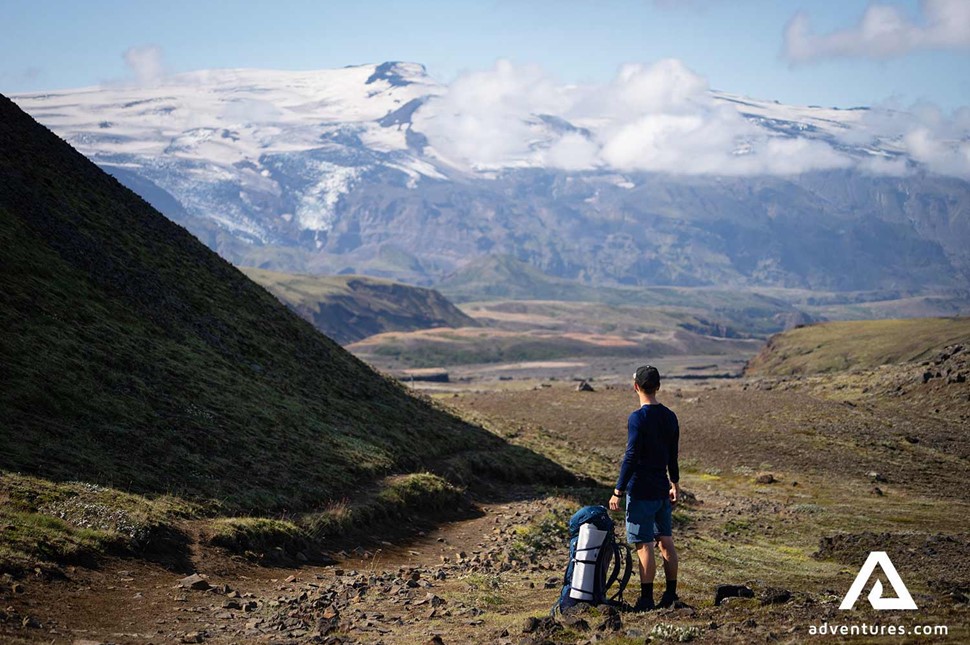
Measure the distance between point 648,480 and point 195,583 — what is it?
996 cm

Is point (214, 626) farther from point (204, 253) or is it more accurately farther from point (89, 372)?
point (204, 253)

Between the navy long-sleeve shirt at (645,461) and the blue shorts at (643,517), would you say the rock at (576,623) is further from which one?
the navy long-sleeve shirt at (645,461)

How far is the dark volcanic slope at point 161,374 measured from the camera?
28.0m

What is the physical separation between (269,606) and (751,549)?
18.5 meters

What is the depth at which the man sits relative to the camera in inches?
653

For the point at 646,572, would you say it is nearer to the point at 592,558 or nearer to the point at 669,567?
the point at 669,567

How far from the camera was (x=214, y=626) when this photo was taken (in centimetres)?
1734

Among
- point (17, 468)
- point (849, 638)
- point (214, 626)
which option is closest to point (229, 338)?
point (17, 468)

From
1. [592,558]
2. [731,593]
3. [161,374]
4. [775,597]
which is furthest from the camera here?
[161,374]

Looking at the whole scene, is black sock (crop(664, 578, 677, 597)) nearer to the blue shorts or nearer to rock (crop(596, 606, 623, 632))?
the blue shorts

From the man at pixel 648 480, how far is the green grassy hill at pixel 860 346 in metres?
125

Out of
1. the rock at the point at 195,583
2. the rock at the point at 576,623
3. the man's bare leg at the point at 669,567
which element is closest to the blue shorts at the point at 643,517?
the man's bare leg at the point at 669,567

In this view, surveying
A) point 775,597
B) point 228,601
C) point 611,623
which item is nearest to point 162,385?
point 228,601

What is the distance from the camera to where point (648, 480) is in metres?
16.6
